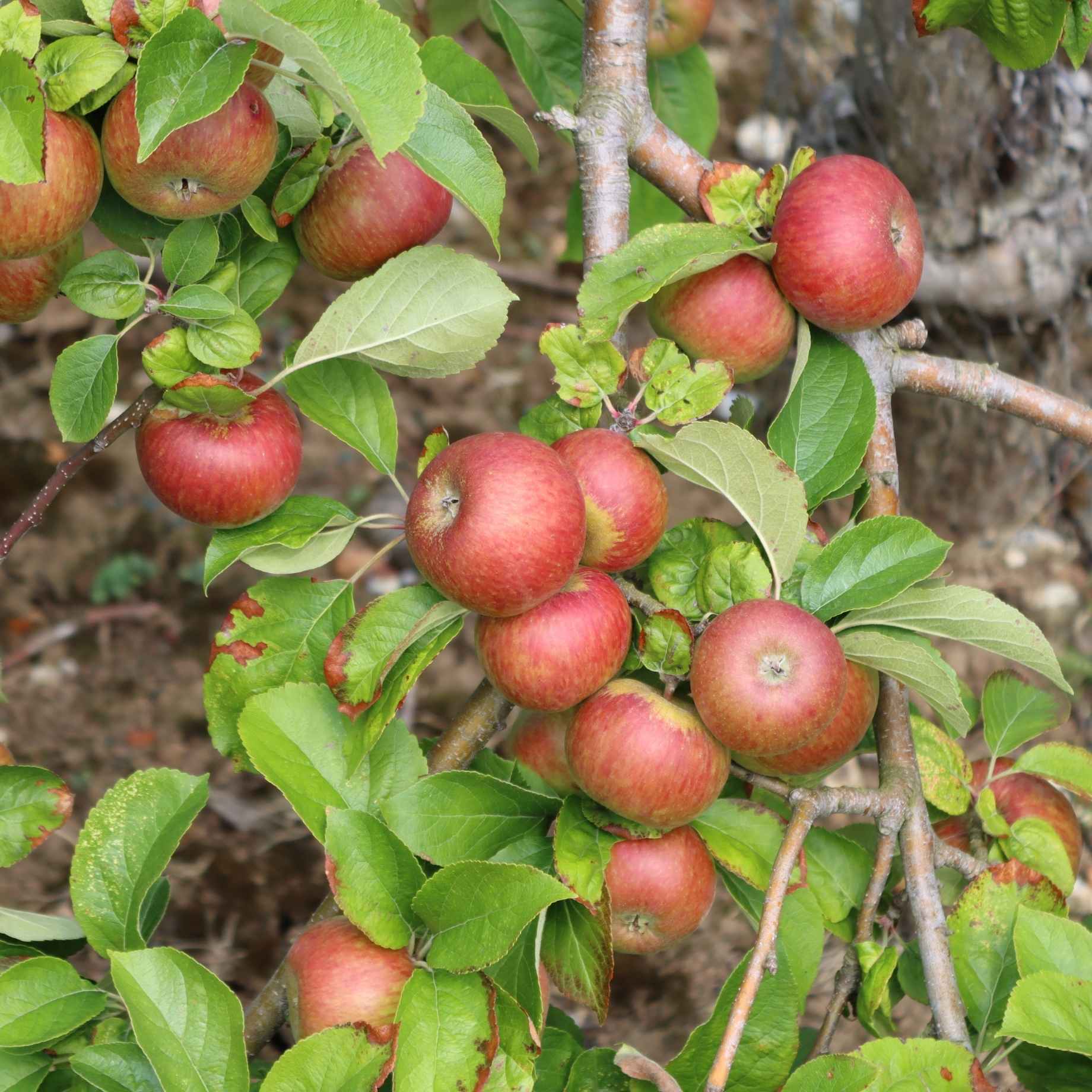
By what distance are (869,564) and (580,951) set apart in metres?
0.53

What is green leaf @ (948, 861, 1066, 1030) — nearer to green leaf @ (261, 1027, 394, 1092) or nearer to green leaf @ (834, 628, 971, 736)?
green leaf @ (834, 628, 971, 736)

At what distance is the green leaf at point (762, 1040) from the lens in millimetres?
1099

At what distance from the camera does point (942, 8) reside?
4.50 ft

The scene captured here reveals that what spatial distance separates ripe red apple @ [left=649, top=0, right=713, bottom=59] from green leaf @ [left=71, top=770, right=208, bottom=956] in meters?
1.52

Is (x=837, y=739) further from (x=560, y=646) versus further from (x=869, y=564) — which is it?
(x=560, y=646)

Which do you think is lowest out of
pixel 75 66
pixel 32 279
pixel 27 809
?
pixel 27 809

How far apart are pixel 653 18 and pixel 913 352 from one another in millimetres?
895

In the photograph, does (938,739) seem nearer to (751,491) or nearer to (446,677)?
(751,491)

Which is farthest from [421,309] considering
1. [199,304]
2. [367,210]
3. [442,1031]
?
[442,1031]

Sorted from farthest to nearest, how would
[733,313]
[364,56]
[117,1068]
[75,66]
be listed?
[733,313] < [117,1068] < [75,66] < [364,56]

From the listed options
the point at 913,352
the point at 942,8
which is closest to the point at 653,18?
the point at 942,8

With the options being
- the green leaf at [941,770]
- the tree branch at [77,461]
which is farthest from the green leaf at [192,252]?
the green leaf at [941,770]

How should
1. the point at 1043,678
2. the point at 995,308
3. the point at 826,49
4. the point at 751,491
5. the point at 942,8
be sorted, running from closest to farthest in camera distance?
the point at 751,491
the point at 942,8
the point at 1043,678
the point at 995,308
the point at 826,49

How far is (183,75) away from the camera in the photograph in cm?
94
